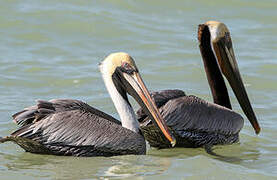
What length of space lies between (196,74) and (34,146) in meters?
4.42

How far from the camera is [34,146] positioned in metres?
6.46

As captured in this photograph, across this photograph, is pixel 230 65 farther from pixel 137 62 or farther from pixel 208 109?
pixel 137 62

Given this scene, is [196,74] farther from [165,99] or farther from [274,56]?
[165,99]

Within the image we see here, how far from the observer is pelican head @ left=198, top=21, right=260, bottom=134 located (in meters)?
7.97

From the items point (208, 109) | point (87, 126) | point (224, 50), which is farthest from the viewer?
point (224, 50)

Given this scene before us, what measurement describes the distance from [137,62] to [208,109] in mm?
3530

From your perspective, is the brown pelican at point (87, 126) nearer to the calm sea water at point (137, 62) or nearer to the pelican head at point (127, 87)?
the pelican head at point (127, 87)

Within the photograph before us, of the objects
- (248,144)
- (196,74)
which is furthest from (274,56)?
(248,144)

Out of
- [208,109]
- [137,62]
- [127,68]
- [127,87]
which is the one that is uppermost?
[127,68]

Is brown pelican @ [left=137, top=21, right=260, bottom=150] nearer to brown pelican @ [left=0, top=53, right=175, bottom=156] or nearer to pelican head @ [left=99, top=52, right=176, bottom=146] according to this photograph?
pelican head @ [left=99, top=52, right=176, bottom=146]

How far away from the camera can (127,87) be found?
22.1ft

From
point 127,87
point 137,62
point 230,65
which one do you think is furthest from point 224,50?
point 137,62

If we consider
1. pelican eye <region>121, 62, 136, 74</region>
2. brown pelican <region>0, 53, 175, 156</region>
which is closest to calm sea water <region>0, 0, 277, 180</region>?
brown pelican <region>0, 53, 175, 156</region>

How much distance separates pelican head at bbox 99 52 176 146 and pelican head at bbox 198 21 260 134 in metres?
1.61
